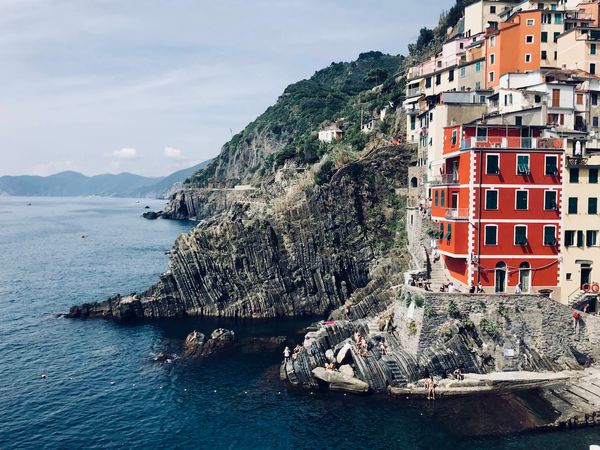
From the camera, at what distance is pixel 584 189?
4662 centimetres

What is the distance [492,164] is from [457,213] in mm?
5574

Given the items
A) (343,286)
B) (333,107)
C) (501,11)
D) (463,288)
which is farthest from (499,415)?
(333,107)

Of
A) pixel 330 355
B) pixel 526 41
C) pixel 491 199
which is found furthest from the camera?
pixel 526 41

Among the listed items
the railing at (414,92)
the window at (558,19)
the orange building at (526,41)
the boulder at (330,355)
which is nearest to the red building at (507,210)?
the boulder at (330,355)

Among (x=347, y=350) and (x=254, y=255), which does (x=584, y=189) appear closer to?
(x=347, y=350)

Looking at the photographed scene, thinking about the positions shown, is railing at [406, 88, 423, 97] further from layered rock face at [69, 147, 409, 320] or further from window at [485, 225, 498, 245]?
window at [485, 225, 498, 245]

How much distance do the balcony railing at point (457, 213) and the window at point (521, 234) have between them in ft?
15.9

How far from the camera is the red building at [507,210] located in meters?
46.5

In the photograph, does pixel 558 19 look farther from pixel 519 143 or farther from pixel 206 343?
pixel 206 343

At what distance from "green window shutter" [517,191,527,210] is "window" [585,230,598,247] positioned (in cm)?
645

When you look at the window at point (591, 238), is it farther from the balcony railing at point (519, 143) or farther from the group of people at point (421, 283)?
the group of people at point (421, 283)

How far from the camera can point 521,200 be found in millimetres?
46844

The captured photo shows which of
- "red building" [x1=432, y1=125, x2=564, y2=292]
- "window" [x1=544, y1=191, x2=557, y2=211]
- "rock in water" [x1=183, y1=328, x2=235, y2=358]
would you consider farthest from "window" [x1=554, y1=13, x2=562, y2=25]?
"rock in water" [x1=183, y1=328, x2=235, y2=358]

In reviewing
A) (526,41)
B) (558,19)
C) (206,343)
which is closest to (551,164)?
(526,41)
